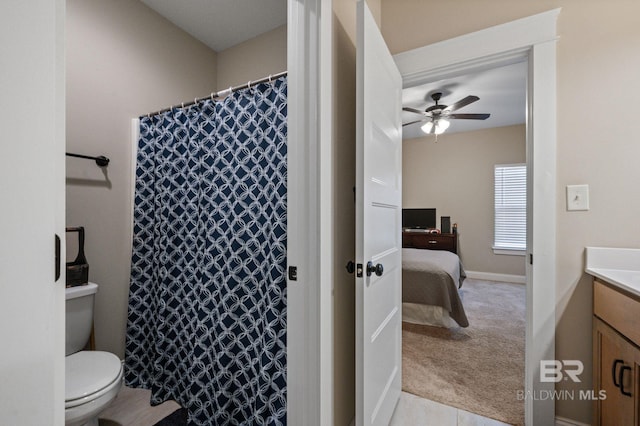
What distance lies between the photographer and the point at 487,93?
3.42m

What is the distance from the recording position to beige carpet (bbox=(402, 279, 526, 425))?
5.67 ft

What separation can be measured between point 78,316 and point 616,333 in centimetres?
261

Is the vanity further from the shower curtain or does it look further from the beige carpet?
the shower curtain

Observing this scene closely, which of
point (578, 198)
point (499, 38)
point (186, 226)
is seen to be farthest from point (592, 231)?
point (186, 226)

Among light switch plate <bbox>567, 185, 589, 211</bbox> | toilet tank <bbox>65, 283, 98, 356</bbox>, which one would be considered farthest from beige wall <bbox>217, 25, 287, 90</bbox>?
light switch plate <bbox>567, 185, 589, 211</bbox>

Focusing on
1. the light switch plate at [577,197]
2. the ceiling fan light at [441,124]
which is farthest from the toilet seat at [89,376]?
the ceiling fan light at [441,124]

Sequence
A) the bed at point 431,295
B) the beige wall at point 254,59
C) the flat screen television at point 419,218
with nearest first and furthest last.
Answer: the beige wall at point 254,59 < the bed at point 431,295 < the flat screen television at point 419,218

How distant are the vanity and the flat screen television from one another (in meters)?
3.92

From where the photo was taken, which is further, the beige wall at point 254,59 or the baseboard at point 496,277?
the baseboard at point 496,277

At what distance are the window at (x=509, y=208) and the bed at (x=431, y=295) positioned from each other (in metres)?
2.40

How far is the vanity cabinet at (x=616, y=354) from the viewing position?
1.01 meters

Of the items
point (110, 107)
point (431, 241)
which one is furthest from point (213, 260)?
point (431, 241)
